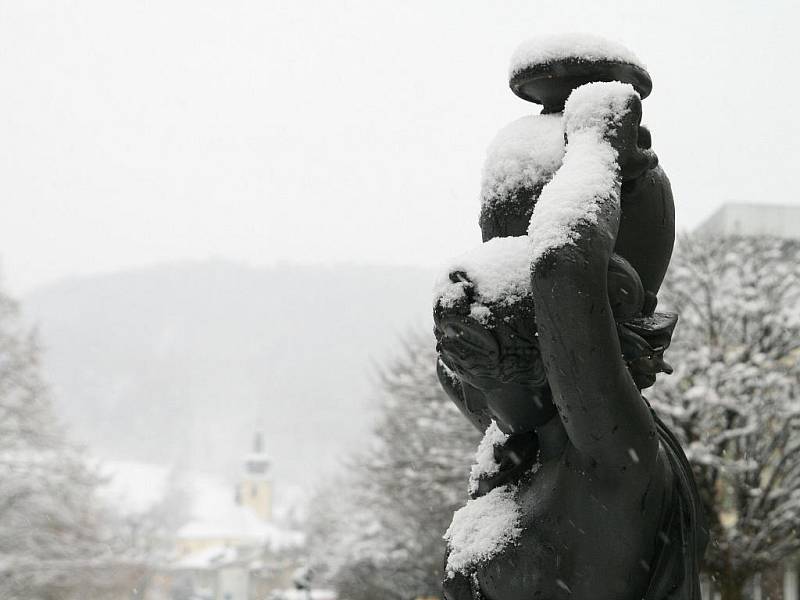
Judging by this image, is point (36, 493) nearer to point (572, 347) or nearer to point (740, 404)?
point (740, 404)

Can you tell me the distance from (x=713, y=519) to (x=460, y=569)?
16548 millimetres

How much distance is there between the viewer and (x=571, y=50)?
2.54 meters

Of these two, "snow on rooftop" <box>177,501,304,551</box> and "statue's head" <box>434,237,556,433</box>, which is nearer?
"statue's head" <box>434,237,556,433</box>

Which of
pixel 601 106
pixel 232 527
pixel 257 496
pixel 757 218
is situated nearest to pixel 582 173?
pixel 601 106

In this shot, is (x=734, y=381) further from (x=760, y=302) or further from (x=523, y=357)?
(x=523, y=357)

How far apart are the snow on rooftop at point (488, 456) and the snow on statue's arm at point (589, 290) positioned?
0.51m

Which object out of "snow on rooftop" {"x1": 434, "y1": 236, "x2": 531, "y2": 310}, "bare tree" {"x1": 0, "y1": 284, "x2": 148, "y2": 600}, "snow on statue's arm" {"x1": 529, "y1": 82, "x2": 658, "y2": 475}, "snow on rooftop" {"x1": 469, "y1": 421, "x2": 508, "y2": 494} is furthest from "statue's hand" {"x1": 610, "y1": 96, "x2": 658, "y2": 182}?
"bare tree" {"x1": 0, "y1": 284, "x2": 148, "y2": 600}

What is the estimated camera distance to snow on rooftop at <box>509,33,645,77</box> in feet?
8.29

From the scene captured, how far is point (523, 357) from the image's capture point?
233cm

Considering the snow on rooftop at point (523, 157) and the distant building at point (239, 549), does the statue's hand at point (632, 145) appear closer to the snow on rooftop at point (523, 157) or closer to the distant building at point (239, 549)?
the snow on rooftop at point (523, 157)

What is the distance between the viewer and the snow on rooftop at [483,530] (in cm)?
242

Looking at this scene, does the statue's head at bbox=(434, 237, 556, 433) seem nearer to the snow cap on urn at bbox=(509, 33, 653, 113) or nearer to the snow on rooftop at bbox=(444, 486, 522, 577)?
the snow on rooftop at bbox=(444, 486, 522, 577)

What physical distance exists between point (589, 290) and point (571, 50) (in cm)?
76

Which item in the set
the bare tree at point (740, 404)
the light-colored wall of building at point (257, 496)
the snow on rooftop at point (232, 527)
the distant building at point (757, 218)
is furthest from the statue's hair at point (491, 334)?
the light-colored wall of building at point (257, 496)
